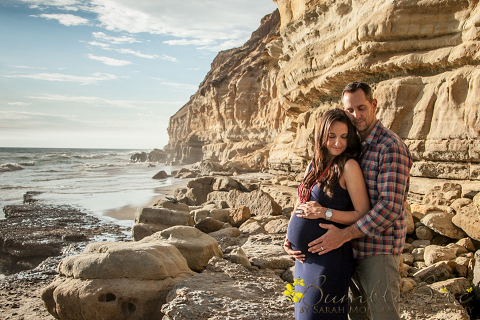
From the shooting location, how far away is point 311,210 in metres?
2.20

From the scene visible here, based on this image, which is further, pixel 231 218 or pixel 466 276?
pixel 231 218

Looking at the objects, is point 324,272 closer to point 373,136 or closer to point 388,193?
point 388,193

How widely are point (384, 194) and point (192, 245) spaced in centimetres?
301

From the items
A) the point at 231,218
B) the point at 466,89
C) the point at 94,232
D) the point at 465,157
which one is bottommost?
the point at 94,232

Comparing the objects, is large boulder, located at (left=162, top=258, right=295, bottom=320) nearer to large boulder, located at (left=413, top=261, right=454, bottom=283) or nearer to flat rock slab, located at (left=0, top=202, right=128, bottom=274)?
large boulder, located at (left=413, top=261, right=454, bottom=283)

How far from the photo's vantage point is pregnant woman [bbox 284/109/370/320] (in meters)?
2.14

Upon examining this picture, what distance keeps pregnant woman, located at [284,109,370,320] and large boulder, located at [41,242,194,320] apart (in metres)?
1.78

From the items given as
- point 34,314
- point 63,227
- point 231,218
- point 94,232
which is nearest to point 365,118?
point 34,314

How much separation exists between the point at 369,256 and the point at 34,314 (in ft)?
14.4

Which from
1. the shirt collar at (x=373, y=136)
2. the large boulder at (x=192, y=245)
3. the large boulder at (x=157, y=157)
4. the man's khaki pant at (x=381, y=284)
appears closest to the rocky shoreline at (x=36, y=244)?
the large boulder at (x=192, y=245)

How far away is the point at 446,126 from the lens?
6367 millimetres

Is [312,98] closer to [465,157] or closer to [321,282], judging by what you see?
[465,157]

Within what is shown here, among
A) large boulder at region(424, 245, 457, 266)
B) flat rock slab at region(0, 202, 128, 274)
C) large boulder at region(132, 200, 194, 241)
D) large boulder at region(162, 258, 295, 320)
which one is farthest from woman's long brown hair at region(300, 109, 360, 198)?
flat rock slab at region(0, 202, 128, 274)

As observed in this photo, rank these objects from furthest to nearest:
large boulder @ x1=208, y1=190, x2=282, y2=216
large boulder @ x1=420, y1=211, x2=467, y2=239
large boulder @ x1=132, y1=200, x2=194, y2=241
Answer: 1. large boulder @ x1=208, y1=190, x2=282, y2=216
2. large boulder @ x1=132, y1=200, x2=194, y2=241
3. large boulder @ x1=420, y1=211, x2=467, y2=239
